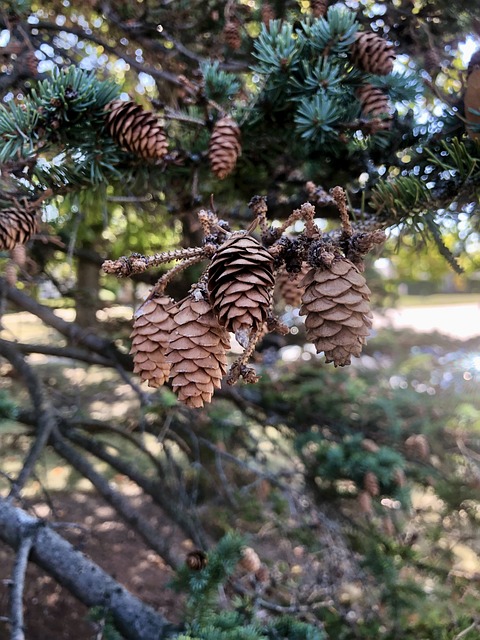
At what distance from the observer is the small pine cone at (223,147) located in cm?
104

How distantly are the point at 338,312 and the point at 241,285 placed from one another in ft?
0.43

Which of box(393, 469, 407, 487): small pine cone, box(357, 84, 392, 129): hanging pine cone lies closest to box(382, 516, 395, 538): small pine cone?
box(393, 469, 407, 487): small pine cone

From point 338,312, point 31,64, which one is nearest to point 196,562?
point 338,312

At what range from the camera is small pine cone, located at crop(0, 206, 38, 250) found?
35.4 inches

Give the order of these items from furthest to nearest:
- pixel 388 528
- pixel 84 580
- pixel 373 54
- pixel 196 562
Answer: pixel 388 528 < pixel 84 580 < pixel 196 562 < pixel 373 54

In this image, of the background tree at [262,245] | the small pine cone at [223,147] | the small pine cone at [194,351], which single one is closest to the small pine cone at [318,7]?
the background tree at [262,245]

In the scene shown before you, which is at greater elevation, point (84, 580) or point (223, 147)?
point (223, 147)

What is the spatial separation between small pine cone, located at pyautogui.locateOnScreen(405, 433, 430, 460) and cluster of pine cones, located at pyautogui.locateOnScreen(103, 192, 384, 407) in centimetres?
163

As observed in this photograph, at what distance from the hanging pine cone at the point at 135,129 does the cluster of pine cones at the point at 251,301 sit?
40 centimetres

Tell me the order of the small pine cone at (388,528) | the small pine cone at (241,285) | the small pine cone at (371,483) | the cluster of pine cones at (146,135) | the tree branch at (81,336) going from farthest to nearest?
the tree branch at (81,336) → the small pine cone at (388,528) → the small pine cone at (371,483) → the cluster of pine cones at (146,135) → the small pine cone at (241,285)

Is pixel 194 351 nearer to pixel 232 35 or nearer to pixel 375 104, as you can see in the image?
pixel 375 104

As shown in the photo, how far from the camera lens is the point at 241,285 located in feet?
1.96

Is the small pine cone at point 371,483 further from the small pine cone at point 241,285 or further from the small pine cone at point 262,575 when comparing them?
the small pine cone at point 241,285

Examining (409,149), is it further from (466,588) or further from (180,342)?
(466,588)
